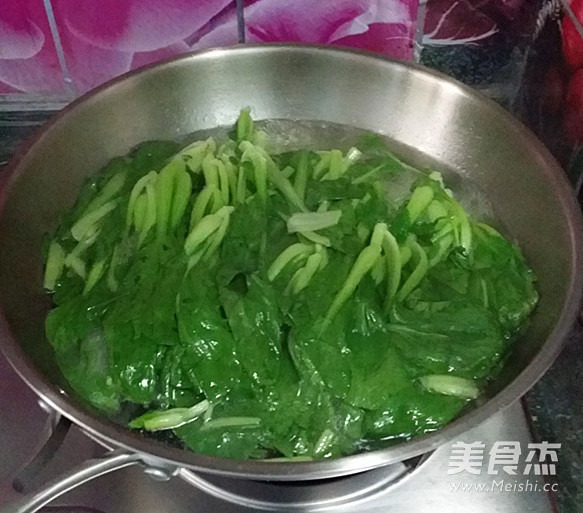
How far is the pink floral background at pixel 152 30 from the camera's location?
1096mm

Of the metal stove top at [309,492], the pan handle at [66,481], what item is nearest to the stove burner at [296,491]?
the metal stove top at [309,492]

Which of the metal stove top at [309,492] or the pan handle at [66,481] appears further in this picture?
the metal stove top at [309,492]

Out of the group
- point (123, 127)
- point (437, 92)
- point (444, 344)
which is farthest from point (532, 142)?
point (123, 127)

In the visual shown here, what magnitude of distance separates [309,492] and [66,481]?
11.1 inches

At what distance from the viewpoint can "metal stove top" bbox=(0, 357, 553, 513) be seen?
84cm

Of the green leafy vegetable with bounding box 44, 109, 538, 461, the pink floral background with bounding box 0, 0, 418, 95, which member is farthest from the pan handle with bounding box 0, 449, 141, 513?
the pink floral background with bounding box 0, 0, 418, 95

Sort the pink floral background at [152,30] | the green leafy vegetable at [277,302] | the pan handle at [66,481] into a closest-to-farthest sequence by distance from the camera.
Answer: the pan handle at [66,481] < the green leafy vegetable at [277,302] < the pink floral background at [152,30]

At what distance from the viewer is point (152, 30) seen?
44.2 inches

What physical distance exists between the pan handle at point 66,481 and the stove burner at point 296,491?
0.14 metres

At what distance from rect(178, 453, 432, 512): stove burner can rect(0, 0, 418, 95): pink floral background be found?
26.0 inches

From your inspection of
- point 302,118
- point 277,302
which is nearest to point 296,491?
point 277,302

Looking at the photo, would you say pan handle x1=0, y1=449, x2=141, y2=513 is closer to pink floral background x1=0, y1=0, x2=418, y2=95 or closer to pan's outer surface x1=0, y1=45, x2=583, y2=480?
pan's outer surface x1=0, y1=45, x2=583, y2=480

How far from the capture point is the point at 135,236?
0.96 m

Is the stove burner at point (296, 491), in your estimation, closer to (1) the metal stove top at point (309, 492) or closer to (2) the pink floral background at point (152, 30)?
(1) the metal stove top at point (309, 492)
